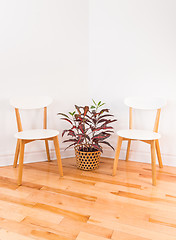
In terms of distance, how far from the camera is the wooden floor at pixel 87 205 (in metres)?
1.26

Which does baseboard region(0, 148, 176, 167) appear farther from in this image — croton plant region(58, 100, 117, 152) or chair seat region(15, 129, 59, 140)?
chair seat region(15, 129, 59, 140)

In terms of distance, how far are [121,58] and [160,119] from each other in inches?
30.1

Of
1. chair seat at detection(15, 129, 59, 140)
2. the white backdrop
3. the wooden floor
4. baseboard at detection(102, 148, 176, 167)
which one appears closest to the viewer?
the wooden floor

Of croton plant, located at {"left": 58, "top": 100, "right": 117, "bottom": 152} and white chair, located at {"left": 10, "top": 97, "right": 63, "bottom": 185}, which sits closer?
white chair, located at {"left": 10, "top": 97, "right": 63, "bottom": 185}

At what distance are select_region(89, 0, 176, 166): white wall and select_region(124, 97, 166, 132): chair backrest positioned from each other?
0.13 meters

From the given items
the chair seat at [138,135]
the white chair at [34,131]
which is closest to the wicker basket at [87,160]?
the white chair at [34,131]

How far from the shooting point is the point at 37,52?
7.28 feet

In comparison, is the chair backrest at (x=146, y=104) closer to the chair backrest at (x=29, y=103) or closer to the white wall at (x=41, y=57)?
the white wall at (x=41, y=57)

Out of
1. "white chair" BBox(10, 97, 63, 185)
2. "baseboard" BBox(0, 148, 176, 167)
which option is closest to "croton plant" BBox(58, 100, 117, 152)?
"white chair" BBox(10, 97, 63, 185)

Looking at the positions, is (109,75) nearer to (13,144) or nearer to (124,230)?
(13,144)

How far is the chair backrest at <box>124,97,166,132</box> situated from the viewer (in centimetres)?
212

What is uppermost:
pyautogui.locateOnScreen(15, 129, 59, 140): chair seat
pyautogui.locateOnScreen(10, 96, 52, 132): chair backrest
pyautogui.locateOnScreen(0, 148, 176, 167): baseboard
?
pyautogui.locateOnScreen(10, 96, 52, 132): chair backrest

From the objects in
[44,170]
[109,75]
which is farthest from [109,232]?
[109,75]

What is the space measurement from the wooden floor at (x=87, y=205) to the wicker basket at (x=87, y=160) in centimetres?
7
